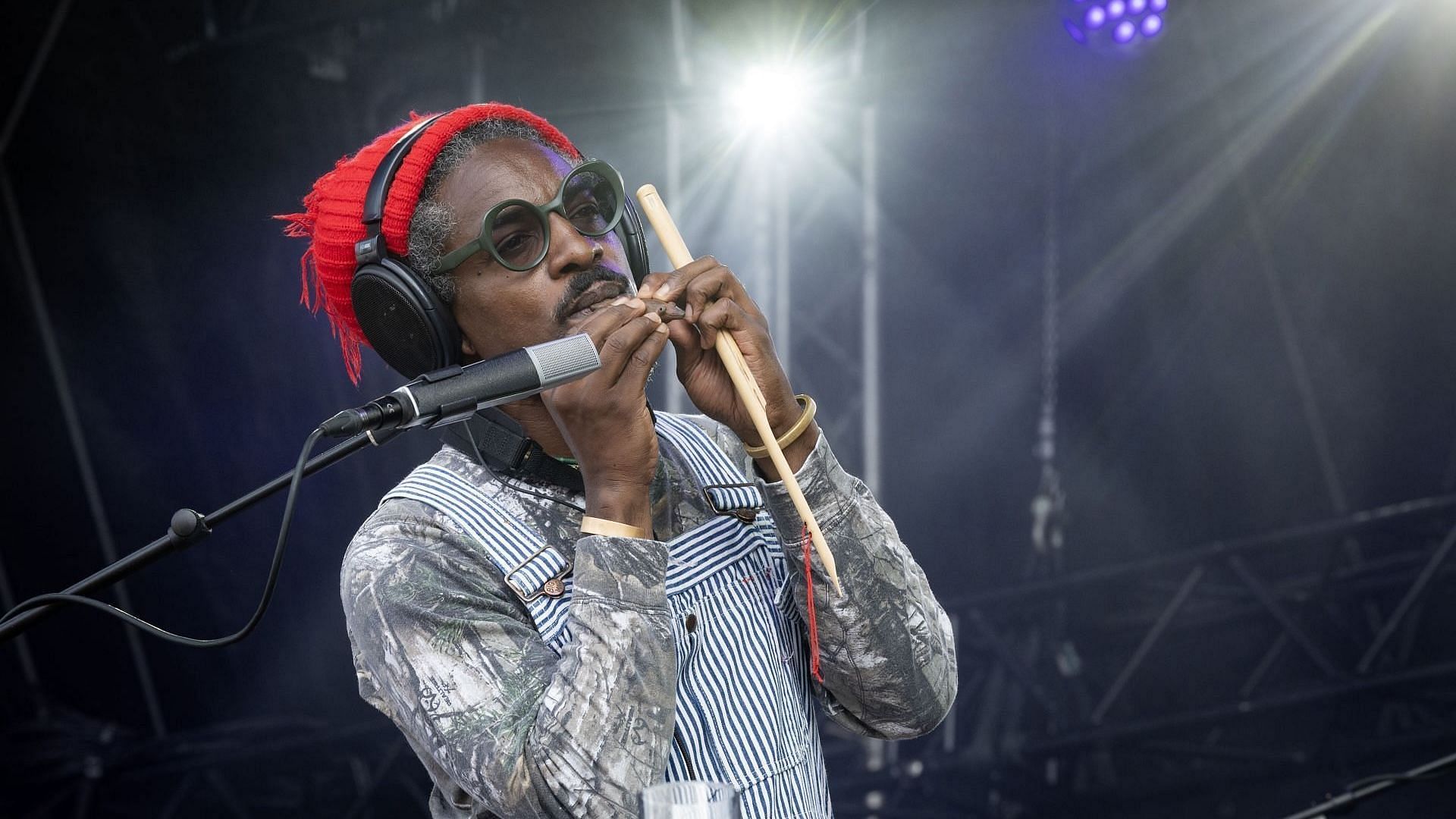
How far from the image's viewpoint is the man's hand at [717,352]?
1601 mm

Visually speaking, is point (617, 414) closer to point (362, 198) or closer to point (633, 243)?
point (633, 243)

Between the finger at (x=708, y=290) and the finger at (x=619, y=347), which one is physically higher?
the finger at (x=708, y=290)

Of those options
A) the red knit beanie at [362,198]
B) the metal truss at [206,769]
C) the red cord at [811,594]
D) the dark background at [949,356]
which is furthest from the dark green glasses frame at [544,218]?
the metal truss at [206,769]

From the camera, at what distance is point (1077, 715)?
5.61m

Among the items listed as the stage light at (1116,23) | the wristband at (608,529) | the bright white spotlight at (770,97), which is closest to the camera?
the wristband at (608,529)

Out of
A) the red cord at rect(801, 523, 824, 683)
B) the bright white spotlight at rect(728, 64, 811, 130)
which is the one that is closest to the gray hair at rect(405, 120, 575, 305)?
the red cord at rect(801, 523, 824, 683)

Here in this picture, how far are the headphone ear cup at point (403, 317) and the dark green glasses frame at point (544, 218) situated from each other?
0.06 metres

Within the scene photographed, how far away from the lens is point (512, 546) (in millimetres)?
1673

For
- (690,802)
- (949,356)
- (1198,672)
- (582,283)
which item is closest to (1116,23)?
(949,356)

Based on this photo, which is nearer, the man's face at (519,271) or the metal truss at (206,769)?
the man's face at (519,271)

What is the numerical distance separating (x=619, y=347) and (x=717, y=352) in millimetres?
210

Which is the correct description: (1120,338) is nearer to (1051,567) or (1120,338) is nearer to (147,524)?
(1051,567)

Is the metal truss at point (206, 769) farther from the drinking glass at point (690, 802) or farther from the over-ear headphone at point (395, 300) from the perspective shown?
the drinking glass at point (690, 802)

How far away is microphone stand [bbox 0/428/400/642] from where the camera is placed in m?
1.44
